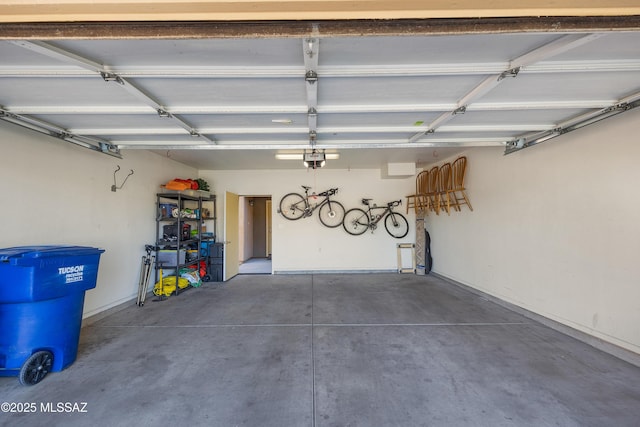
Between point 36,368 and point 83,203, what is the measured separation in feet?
6.43

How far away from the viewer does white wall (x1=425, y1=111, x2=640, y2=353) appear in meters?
2.32

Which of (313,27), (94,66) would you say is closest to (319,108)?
(313,27)

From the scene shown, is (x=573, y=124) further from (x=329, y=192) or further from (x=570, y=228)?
(x=329, y=192)

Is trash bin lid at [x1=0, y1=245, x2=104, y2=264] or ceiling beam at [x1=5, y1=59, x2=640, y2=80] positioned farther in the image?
trash bin lid at [x1=0, y1=245, x2=104, y2=264]

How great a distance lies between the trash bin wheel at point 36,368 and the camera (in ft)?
6.34

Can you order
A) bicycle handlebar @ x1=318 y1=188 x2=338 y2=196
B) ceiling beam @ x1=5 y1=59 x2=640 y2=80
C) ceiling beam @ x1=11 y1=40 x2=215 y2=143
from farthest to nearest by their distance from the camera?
bicycle handlebar @ x1=318 y1=188 x2=338 y2=196
ceiling beam @ x1=5 y1=59 x2=640 y2=80
ceiling beam @ x1=11 y1=40 x2=215 y2=143

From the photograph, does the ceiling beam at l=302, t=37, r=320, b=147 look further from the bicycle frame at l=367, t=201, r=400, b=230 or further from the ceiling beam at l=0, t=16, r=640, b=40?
the bicycle frame at l=367, t=201, r=400, b=230

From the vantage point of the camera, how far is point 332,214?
6168 millimetres

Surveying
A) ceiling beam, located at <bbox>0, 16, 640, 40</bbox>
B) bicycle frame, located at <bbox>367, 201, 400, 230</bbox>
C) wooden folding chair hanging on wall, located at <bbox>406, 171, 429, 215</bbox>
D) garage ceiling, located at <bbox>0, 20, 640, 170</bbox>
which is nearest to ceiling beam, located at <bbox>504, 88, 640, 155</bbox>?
garage ceiling, located at <bbox>0, 20, 640, 170</bbox>

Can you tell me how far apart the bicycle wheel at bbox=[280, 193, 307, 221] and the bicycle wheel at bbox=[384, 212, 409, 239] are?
2122 millimetres

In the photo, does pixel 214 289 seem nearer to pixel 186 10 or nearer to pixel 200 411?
pixel 200 411

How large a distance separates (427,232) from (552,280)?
9.95ft

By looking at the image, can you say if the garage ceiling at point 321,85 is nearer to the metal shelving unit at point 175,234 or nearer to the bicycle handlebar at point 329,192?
the metal shelving unit at point 175,234

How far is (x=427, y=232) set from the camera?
6023 millimetres
